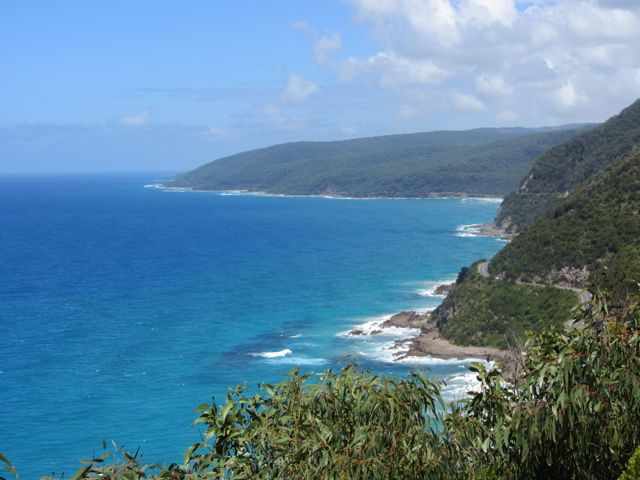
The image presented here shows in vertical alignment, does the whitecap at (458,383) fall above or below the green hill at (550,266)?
below

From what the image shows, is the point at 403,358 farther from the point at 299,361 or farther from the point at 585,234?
the point at 585,234

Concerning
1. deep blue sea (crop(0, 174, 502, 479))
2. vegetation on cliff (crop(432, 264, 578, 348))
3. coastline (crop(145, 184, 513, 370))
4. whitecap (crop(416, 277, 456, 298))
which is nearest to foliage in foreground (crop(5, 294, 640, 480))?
deep blue sea (crop(0, 174, 502, 479))

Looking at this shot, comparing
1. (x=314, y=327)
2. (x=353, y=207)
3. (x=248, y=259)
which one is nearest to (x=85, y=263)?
(x=248, y=259)

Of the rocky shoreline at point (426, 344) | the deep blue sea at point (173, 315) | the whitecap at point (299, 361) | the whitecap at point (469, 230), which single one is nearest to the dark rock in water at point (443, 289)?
the deep blue sea at point (173, 315)

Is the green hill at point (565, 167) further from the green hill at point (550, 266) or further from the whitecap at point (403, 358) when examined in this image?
the whitecap at point (403, 358)

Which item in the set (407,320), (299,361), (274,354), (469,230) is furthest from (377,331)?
(469,230)

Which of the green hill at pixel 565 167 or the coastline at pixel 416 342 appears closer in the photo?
the coastline at pixel 416 342

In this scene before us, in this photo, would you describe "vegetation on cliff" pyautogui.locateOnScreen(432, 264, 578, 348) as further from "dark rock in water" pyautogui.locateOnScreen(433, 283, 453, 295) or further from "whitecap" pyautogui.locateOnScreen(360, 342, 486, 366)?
"dark rock in water" pyautogui.locateOnScreen(433, 283, 453, 295)
